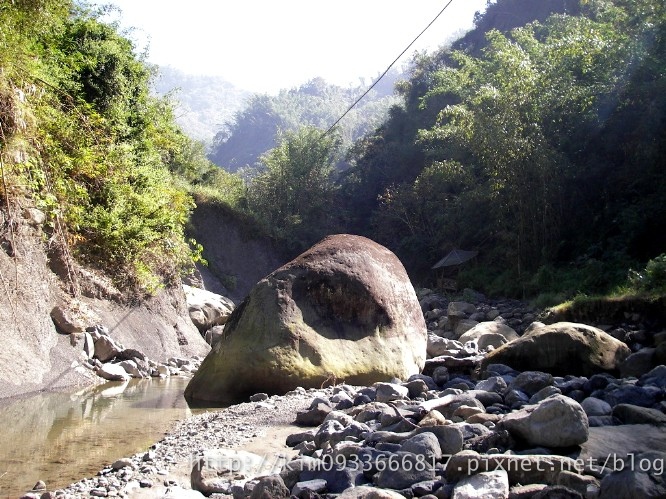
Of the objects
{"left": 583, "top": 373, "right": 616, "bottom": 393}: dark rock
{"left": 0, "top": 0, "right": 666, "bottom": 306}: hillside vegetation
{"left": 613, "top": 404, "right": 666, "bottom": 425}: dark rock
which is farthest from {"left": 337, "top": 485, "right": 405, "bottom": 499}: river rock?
{"left": 0, "top": 0, "right": 666, "bottom": 306}: hillside vegetation

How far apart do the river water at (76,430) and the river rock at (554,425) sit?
2.83m

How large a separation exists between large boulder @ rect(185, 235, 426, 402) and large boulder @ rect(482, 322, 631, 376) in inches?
60.4

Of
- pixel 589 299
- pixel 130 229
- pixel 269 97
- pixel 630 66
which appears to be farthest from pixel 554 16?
pixel 269 97

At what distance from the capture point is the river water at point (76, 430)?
4.18 metres

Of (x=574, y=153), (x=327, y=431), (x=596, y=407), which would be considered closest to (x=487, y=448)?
(x=596, y=407)

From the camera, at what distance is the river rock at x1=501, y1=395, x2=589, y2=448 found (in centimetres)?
328

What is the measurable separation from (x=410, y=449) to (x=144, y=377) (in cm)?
703

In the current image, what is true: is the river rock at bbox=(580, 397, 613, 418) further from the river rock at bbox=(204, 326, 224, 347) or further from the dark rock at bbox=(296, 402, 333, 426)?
the river rock at bbox=(204, 326, 224, 347)

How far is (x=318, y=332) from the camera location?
7.08 m

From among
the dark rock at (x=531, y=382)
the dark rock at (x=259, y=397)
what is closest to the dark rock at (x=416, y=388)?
the dark rock at (x=531, y=382)

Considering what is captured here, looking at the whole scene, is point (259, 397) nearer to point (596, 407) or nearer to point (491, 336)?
point (596, 407)

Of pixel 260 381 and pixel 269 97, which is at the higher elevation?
pixel 269 97

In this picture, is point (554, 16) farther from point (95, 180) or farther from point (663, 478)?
point (663, 478)

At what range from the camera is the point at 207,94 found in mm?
156875
